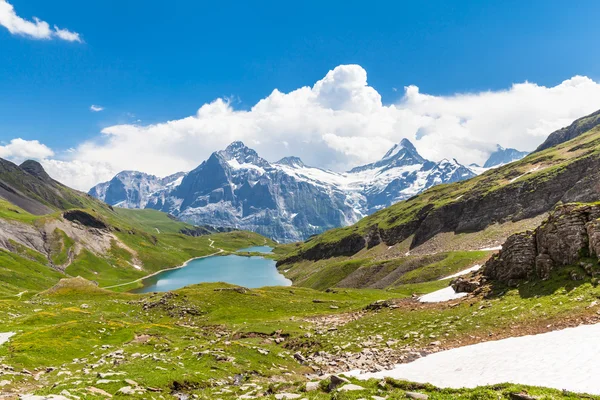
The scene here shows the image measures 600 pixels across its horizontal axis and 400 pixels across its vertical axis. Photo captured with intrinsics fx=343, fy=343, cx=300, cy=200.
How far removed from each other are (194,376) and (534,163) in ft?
735

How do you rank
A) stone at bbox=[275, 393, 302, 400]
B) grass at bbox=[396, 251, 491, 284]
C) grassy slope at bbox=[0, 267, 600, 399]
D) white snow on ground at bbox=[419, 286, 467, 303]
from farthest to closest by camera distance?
grass at bbox=[396, 251, 491, 284] → white snow on ground at bbox=[419, 286, 467, 303] → grassy slope at bbox=[0, 267, 600, 399] → stone at bbox=[275, 393, 302, 400]

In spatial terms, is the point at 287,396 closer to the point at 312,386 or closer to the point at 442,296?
the point at 312,386

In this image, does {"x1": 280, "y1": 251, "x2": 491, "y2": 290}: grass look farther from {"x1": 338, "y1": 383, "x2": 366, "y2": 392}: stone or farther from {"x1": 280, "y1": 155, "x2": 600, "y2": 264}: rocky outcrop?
{"x1": 338, "y1": 383, "x2": 366, "y2": 392}: stone

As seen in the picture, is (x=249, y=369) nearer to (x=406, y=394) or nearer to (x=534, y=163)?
(x=406, y=394)

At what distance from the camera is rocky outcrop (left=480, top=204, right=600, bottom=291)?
113 ft

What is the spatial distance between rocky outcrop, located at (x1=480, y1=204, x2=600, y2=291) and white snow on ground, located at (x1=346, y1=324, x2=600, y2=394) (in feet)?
42.3

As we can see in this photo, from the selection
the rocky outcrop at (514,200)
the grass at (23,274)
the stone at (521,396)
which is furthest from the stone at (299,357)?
the grass at (23,274)

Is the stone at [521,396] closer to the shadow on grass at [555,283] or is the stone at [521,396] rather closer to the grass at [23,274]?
the shadow on grass at [555,283]

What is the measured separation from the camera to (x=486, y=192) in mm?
163875

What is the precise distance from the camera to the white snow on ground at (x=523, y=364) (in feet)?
62.7

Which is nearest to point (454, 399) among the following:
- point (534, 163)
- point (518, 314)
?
point (518, 314)

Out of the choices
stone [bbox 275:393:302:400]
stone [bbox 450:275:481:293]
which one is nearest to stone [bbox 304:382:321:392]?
stone [bbox 275:393:302:400]

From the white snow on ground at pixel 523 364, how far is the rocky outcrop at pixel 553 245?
1290 centimetres

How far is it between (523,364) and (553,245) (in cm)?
2046
